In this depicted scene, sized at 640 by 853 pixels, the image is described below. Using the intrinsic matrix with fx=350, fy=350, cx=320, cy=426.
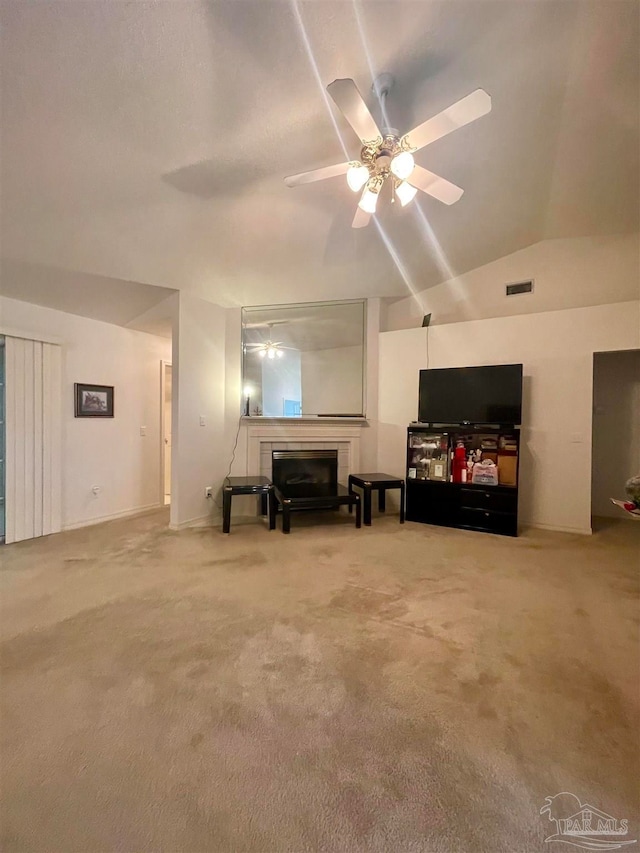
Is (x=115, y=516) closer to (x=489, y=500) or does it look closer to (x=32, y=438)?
(x=32, y=438)

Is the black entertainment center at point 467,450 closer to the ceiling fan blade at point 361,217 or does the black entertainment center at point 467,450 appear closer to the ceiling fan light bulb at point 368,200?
the ceiling fan blade at point 361,217

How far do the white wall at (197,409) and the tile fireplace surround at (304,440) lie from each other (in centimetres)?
37

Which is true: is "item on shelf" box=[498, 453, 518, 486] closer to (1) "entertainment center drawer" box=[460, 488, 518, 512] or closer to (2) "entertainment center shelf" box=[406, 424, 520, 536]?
(2) "entertainment center shelf" box=[406, 424, 520, 536]

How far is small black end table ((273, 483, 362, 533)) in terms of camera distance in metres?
3.76

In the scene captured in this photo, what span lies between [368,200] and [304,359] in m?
2.81

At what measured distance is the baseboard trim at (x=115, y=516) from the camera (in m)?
3.89

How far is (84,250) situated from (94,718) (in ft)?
10.9

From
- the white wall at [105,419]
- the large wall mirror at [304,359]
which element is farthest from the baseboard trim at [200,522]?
the large wall mirror at [304,359]

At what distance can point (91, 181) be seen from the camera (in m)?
2.42

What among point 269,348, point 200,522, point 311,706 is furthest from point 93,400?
point 311,706

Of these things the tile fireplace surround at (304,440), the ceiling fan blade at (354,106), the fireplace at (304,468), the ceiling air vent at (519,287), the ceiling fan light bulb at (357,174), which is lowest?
the fireplace at (304,468)

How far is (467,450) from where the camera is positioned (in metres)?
4.06

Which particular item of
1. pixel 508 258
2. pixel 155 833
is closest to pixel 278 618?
pixel 155 833

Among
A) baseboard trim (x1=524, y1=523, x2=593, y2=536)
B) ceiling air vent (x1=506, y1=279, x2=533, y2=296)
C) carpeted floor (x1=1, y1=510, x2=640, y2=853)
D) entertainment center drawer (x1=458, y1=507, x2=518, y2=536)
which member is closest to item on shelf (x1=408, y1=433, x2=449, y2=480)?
entertainment center drawer (x1=458, y1=507, x2=518, y2=536)
